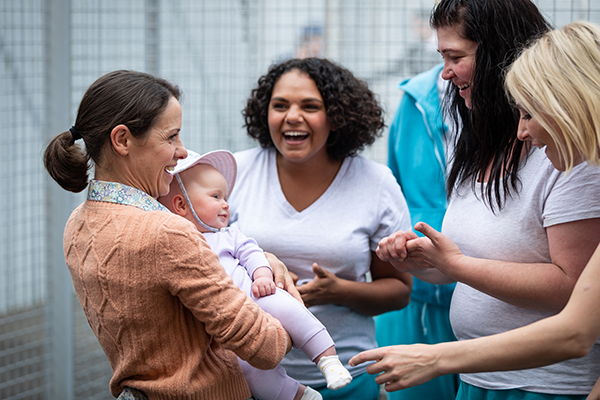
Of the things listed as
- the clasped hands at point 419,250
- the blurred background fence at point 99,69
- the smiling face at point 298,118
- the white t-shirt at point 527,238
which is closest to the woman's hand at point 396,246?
the clasped hands at point 419,250

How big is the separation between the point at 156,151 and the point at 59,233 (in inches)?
86.8

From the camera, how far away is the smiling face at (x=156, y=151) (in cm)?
123

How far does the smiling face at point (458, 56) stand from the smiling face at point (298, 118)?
1.86 ft

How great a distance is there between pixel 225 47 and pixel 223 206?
5.26 ft

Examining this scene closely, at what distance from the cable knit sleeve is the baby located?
214mm

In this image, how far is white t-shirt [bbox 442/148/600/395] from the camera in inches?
48.7

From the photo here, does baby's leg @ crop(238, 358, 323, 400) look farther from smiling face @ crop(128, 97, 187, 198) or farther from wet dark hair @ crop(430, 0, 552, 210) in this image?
wet dark hair @ crop(430, 0, 552, 210)

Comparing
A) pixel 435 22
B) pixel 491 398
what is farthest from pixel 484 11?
pixel 491 398

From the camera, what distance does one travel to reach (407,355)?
3.96 feet

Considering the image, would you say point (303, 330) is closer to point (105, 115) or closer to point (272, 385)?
point (272, 385)

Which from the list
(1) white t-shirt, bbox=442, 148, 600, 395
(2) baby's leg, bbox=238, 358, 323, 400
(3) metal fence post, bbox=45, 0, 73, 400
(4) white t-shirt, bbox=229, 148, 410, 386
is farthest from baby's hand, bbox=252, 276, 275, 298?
(3) metal fence post, bbox=45, 0, 73, 400

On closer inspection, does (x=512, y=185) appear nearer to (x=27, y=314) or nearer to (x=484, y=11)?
(x=484, y=11)

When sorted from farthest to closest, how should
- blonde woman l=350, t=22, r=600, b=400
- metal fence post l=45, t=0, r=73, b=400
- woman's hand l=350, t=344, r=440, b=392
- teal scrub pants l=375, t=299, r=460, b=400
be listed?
1. metal fence post l=45, t=0, r=73, b=400
2. teal scrub pants l=375, t=299, r=460, b=400
3. woman's hand l=350, t=344, r=440, b=392
4. blonde woman l=350, t=22, r=600, b=400

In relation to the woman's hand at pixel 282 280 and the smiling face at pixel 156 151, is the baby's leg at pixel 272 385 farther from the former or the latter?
the smiling face at pixel 156 151
